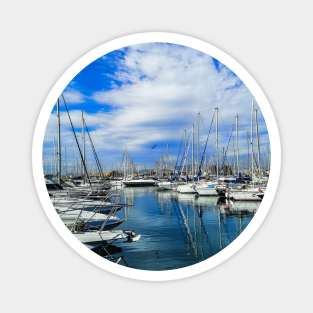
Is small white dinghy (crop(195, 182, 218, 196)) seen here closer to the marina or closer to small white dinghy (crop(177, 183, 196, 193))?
small white dinghy (crop(177, 183, 196, 193))

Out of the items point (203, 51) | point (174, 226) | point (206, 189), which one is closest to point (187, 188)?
point (206, 189)

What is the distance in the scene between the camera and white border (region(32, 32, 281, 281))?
7.91 feet

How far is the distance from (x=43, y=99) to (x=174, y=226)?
170 cm

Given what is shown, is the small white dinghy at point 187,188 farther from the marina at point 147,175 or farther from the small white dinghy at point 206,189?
the marina at point 147,175

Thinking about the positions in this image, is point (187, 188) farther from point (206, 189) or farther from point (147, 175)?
point (147, 175)

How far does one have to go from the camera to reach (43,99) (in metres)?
2.39

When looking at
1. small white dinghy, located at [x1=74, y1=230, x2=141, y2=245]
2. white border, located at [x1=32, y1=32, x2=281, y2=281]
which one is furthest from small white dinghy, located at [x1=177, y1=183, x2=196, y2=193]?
white border, located at [x1=32, y1=32, x2=281, y2=281]

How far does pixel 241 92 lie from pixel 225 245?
45.2 inches

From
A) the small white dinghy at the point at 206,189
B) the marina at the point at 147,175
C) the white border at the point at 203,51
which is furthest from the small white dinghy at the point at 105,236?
the small white dinghy at the point at 206,189

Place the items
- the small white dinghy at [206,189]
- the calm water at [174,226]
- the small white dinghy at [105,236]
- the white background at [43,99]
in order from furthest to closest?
1. the small white dinghy at [206,189]
2. the calm water at [174,226]
3. the small white dinghy at [105,236]
4. the white background at [43,99]

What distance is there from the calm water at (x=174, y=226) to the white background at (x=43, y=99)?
26 centimetres

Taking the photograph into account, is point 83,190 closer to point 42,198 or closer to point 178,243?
point 42,198

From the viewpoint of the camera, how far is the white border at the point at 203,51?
7.91ft

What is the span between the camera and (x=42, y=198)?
242 cm
